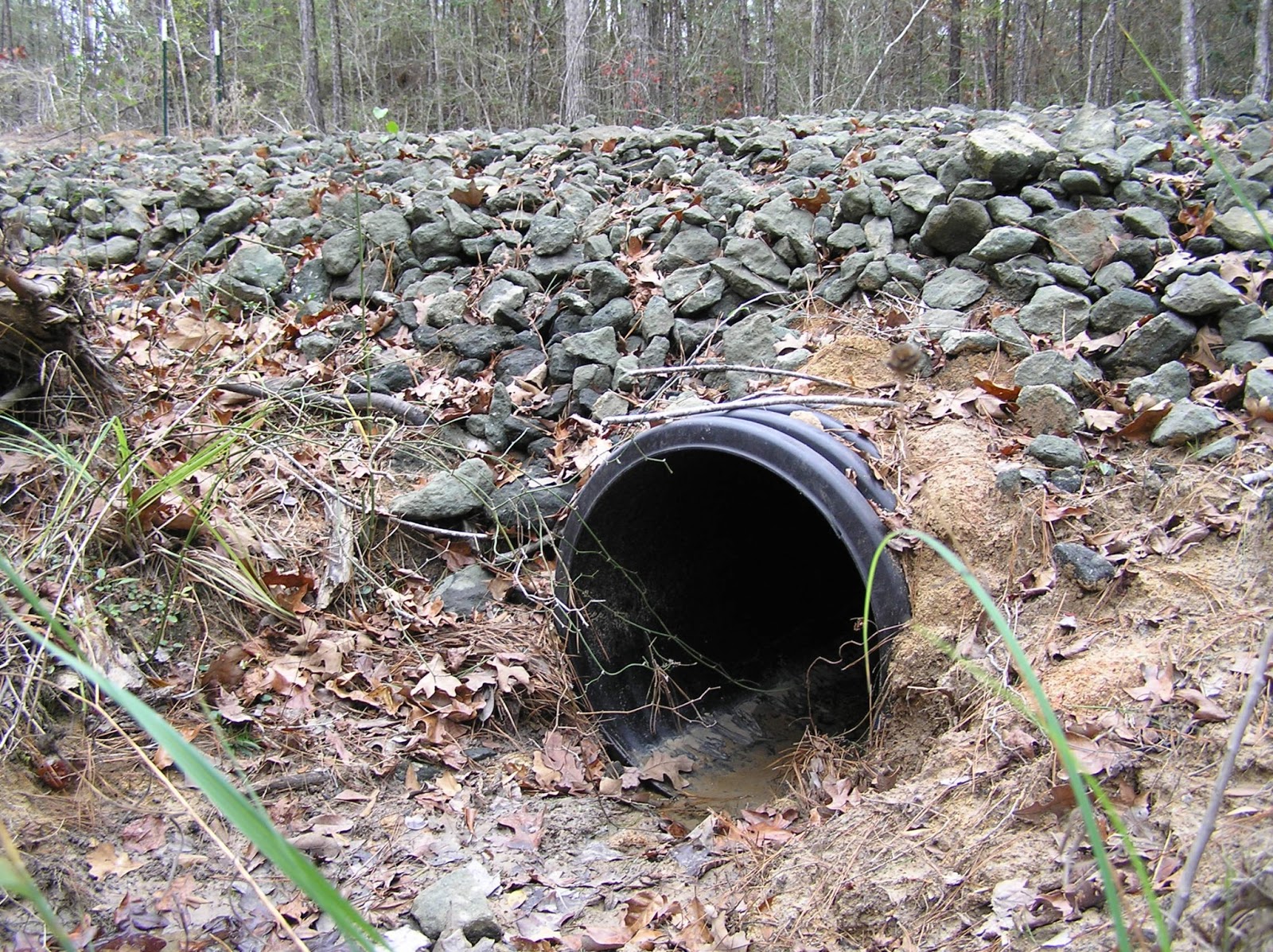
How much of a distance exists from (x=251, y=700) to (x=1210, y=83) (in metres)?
16.5

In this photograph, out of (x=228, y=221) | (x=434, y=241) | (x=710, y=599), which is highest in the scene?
(x=228, y=221)

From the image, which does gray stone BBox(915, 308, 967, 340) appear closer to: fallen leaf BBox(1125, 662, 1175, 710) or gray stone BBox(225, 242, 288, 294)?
fallen leaf BBox(1125, 662, 1175, 710)

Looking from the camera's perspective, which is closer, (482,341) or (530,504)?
(530,504)

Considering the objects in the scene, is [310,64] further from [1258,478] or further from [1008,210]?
[1258,478]

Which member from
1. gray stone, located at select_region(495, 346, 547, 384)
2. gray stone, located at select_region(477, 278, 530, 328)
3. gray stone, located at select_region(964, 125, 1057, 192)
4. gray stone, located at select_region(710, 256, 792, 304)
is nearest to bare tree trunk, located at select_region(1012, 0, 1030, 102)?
gray stone, located at select_region(964, 125, 1057, 192)

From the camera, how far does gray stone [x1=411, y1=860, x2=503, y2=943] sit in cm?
266

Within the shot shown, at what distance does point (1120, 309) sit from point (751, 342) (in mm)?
1440

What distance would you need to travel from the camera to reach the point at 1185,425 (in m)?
3.20

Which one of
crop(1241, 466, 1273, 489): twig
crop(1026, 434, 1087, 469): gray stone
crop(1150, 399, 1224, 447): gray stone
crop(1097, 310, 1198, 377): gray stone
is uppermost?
crop(1097, 310, 1198, 377): gray stone

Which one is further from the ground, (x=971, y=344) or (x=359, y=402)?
(x=971, y=344)

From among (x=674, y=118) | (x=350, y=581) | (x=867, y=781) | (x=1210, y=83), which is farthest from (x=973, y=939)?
(x=1210, y=83)

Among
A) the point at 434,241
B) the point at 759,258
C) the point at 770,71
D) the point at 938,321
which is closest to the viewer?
the point at 938,321

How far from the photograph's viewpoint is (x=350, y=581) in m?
3.81

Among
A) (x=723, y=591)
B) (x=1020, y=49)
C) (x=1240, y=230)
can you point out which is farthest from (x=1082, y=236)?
(x=1020, y=49)
